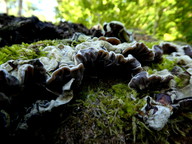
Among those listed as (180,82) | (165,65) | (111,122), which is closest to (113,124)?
(111,122)

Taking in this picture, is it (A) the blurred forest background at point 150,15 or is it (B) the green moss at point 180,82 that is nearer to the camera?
(B) the green moss at point 180,82

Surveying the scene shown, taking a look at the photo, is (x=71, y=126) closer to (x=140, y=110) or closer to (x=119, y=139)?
(x=119, y=139)

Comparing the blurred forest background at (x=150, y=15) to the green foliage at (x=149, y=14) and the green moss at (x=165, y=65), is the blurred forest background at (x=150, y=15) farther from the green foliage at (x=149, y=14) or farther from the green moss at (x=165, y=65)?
the green moss at (x=165, y=65)

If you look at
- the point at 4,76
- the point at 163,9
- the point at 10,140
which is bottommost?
the point at 10,140

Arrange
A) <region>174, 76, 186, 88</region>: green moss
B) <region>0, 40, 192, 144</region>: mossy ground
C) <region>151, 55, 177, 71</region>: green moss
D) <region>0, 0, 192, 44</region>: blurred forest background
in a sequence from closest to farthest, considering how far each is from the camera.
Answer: <region>0, 40, 192, 144</region>: mossy ground → <region>174, 76, 186, 88</region>: green moss → <region>151, 55, 177, 71</region>: green moss → <region>0, 0, 192, 44</region>: blurred forest background

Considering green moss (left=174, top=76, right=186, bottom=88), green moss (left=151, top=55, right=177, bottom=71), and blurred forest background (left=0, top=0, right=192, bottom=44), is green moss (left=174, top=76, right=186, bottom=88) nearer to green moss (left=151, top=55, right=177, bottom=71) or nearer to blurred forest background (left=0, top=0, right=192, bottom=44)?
green moss (left=151, top=55, right=177, bottom=71)

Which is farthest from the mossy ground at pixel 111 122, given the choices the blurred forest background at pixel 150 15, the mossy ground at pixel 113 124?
the blurred forest background at pixel 150 15

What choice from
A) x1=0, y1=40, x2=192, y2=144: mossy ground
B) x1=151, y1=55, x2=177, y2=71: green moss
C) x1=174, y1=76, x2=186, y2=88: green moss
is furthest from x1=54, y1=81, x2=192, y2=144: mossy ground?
x1=151, y1=55, x2=177, y2=71: green moss

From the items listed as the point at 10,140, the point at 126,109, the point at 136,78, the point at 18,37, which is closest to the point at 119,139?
the point at 126,109
